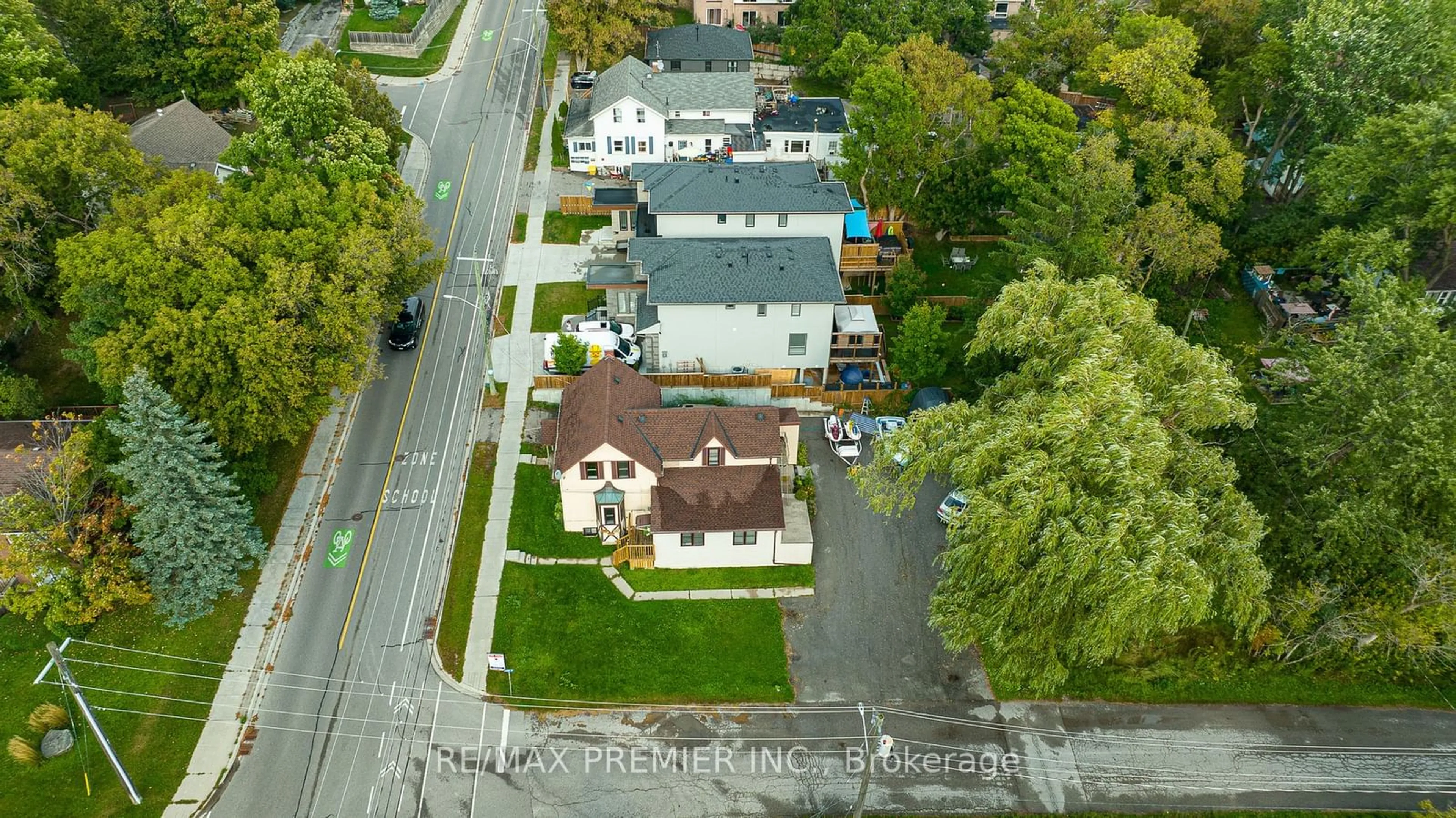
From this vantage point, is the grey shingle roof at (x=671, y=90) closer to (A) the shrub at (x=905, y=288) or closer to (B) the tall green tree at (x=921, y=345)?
(A) the shrub at (x=905, y=288)

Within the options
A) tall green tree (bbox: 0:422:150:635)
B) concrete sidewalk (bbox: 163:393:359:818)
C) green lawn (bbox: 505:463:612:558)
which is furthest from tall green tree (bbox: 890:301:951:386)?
tall green tree (bbox: 0:422:150:635)

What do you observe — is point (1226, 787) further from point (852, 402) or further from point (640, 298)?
point (640, 298)

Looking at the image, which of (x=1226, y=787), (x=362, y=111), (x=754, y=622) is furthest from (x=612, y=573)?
(x=362, y=111)

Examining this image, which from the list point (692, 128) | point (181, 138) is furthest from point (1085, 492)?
point (181, 138)

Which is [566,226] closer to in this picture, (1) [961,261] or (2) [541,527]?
(2) [541,527]

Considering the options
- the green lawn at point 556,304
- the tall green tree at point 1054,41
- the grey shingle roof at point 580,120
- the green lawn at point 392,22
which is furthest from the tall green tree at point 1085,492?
the green lawn at point 392,22

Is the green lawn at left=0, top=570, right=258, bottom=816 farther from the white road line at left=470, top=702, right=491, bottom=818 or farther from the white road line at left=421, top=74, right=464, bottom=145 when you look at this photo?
the white road line at left=421, top=74, right=464, bottom=145
